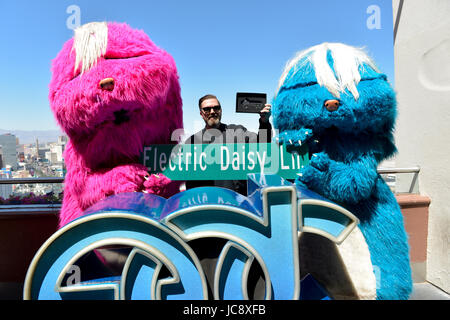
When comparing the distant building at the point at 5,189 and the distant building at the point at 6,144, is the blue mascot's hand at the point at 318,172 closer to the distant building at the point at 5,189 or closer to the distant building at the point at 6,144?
Answer: the distant building at the point at 5,189

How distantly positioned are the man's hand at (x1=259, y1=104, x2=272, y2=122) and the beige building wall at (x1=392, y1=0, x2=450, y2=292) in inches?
59.6

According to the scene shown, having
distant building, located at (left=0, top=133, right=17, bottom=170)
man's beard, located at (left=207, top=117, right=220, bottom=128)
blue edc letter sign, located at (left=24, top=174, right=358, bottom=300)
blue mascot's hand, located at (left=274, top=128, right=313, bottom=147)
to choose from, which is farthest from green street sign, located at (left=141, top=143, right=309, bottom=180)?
distant building, located at (left=0, top=133, right=17, bottom=170)

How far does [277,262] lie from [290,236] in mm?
117

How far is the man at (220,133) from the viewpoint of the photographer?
→ 142cm

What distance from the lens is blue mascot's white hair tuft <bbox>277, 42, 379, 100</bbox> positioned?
109cm

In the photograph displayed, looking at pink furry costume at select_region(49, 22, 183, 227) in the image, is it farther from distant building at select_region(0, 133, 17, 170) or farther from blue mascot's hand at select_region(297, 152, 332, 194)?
distant building at select_region(0, 133, 17, 170)

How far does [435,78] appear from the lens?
81.3 inches

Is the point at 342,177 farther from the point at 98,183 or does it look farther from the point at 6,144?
the point at 6,144

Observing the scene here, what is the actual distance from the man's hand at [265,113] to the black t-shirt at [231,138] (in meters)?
0.03

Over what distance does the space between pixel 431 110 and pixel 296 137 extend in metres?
1.78

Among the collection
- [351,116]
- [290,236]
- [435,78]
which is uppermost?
[435,78]

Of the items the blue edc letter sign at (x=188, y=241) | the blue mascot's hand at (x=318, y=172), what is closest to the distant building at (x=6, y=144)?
the blue edc letter sign at (x=188, y=241)
